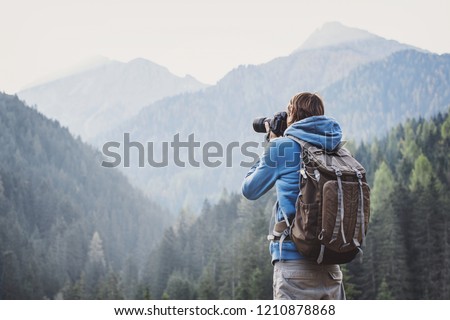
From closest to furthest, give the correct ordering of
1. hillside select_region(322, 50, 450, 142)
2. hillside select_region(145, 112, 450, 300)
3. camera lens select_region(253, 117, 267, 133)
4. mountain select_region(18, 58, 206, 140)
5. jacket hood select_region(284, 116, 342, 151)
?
jacket hood select_region(284, 116, 342, 151)
camera lens select_region(253, 117, 267, 133)
hillside select_region(145, 112, 450, 300)
hillside select_region(322, 50, 450, 142)
mountain select_region(18, 58, 206, 140)

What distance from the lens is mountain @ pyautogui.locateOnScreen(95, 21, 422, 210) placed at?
10012cm

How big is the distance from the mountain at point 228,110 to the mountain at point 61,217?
11.6 m

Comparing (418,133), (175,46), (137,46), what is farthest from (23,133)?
(418,133)

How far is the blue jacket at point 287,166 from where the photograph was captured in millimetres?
3053

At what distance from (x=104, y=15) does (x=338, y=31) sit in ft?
102

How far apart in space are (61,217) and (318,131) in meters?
75.7

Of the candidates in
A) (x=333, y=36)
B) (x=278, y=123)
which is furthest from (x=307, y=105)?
(x=333, y=36)

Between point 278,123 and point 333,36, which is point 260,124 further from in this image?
point 333,36

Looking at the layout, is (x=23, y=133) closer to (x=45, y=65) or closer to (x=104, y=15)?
(x=45, y=65)

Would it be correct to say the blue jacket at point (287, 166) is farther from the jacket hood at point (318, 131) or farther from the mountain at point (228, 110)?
the mountain at point (228, 110)

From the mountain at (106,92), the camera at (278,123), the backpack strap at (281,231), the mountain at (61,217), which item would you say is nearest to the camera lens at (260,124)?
the camera at (278,123)

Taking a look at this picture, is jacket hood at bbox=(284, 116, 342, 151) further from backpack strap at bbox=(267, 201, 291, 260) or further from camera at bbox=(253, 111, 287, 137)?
backpack strap at bbox=(267, 201, 291, 260)

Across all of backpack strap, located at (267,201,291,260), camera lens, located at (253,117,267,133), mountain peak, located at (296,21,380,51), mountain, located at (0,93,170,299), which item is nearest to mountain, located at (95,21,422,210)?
mountain peak, located at (296,21,380,51)
